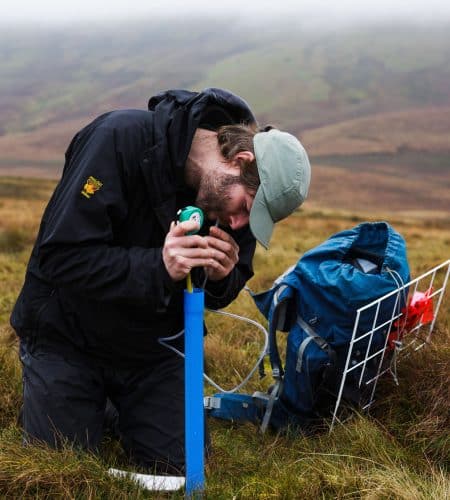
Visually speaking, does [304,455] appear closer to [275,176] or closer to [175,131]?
[275,176]

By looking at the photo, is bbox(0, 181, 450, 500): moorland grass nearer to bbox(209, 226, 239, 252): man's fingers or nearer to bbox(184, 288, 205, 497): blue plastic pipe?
bbox(184, 288, 205, 497): blue plastic pipe

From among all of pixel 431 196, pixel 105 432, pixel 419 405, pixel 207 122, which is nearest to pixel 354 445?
pixel 419 405

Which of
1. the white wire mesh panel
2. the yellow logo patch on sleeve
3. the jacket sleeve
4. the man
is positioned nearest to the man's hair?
the man

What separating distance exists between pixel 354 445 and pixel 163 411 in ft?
3.53

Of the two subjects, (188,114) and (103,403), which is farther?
(103,403)

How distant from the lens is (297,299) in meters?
3.99

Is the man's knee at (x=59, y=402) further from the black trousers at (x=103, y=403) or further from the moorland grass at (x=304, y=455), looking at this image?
the moorland grass at (x=304, y=455)

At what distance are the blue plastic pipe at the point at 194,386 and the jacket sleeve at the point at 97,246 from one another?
0.16m

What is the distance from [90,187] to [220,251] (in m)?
0.67

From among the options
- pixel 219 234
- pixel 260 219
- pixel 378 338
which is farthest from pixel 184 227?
pixel 378 338

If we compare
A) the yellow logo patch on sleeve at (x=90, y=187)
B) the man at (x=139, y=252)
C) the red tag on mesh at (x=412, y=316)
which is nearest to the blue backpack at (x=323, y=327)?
the red tag on mesh at (x=412, y=316)

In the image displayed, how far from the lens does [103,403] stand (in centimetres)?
378

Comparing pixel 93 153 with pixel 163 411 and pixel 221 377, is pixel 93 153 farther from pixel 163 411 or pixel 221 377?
pixel 221 377

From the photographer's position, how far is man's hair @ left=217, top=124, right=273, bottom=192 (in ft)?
10.0
